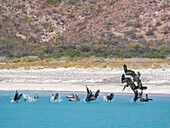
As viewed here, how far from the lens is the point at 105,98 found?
2494 cm

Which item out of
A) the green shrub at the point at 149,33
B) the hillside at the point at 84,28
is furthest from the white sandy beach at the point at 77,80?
the green shrub at the point at 149,33

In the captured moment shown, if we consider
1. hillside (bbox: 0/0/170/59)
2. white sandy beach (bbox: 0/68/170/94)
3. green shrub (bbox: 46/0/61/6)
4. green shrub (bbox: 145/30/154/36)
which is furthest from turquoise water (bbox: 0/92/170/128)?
green shrub (bbox: 46/0/61/6)

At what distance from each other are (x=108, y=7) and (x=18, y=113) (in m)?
64.6

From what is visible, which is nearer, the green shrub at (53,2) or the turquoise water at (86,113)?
the turquoise water at (86,113)

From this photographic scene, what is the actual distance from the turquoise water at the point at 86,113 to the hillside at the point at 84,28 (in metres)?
35.0

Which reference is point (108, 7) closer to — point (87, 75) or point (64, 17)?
point (64, 17)

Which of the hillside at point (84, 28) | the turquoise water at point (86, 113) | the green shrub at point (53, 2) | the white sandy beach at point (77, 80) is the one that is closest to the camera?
the turquoise water at point (86, 113)

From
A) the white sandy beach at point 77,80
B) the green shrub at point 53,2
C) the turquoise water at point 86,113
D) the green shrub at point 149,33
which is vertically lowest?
the turquoise water at point 86,113

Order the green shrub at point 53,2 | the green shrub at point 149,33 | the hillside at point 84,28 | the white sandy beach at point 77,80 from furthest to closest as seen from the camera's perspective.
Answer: the green shrub at point 53,2, the green shrub at point 149,33, the hillside at point 84,28, the white sandy beach at point 77,80

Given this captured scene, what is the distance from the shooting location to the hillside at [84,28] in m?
66.8

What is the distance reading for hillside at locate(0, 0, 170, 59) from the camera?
6681 centimetres

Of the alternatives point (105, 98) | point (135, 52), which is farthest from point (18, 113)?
point (135, 52)

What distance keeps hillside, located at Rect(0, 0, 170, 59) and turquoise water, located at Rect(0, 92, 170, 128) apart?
115ft

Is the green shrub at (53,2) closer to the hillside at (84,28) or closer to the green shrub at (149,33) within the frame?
the hillside at (84,28)
